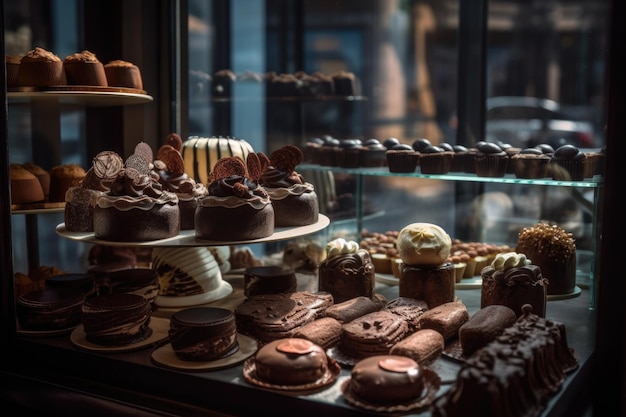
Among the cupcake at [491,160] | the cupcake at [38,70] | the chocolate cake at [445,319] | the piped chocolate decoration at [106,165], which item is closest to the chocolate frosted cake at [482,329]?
the chocolate cake at [445,319]

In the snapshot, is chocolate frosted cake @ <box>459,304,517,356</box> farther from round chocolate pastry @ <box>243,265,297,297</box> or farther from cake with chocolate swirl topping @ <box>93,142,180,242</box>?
Result: cake with chocolate swirl topping @ <box>93,142,180,242</box>

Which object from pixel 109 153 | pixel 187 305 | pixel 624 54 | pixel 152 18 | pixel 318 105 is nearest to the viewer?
pixel 624 54

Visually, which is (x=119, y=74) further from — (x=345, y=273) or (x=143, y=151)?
(x=345, y=273)

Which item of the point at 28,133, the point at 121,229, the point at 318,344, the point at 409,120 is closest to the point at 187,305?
the point at 121,229

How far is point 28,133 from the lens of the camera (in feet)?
10.9

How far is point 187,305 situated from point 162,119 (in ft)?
3.54

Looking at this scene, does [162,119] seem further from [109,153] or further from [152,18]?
[109,153]

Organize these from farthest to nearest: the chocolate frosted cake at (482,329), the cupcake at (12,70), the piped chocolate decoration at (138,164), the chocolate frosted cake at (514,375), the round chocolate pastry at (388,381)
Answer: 1. the cupcake at (12,70)
2. the piped chocolate decoration at (138,164)
3. the chocolate frosted cake at (482,329)
4. the round chocolate pastry at (388,381)
5. the chocolate frosted cake at (514,375)

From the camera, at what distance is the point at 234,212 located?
87.0 inches

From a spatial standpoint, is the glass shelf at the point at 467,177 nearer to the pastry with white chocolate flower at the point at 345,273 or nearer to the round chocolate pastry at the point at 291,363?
the pastry with white chocolate flower at the point at 345,273

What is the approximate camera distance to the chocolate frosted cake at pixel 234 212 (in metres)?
2.21

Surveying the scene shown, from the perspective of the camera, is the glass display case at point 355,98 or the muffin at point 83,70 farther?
the glass display case at point 355,98

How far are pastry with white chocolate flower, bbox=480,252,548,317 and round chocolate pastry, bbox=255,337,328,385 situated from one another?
0.69 m

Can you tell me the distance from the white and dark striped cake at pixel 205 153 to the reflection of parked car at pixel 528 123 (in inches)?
50.5
